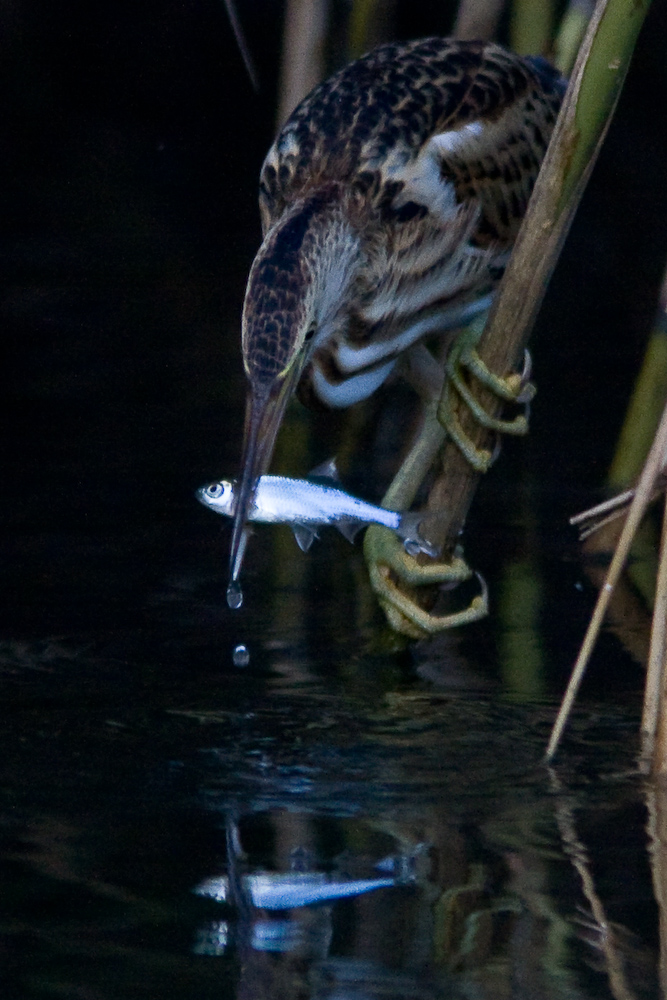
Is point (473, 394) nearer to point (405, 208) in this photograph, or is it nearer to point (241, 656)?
point (405, 208)

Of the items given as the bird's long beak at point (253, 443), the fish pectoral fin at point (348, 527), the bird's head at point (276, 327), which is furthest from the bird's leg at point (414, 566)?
the bird's long beak at point (253, 443)

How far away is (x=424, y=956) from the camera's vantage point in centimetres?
211

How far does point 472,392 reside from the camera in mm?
3133

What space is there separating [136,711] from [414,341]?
3.16 ft

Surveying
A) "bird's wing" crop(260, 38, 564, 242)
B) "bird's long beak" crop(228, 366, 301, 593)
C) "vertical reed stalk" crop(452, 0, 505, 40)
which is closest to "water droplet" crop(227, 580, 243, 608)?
"bird's long beak" crop(228, 366, 301, 593)

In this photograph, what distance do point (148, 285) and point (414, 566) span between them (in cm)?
252

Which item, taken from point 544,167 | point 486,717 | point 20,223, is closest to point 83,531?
point 486,717

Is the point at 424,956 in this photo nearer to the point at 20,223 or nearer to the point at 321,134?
the point at 321,134

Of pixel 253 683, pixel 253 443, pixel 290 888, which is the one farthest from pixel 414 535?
pixel 290 888

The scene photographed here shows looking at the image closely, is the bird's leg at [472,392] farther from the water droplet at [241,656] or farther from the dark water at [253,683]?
the water droplet at [241,656]

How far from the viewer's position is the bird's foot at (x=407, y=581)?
10.9ft

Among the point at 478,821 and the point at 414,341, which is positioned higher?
the point at 414,341

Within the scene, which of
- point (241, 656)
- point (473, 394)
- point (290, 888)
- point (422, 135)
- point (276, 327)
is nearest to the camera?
point (290, 888)

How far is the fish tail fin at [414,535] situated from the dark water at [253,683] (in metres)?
0.22
